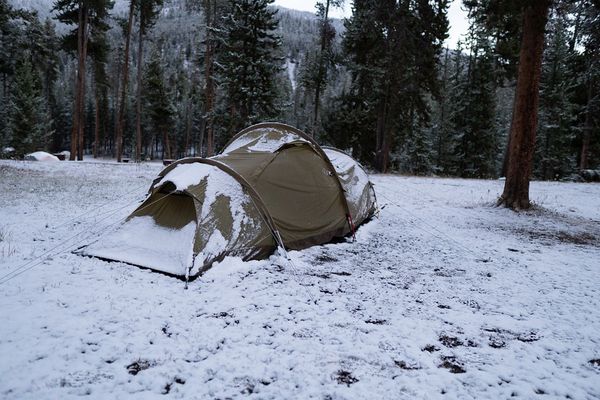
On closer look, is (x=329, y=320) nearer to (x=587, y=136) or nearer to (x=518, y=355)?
(x=518, y=355)

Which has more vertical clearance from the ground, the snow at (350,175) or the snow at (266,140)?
the snow at (266,140)

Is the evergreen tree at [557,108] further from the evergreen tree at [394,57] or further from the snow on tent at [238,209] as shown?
the snow on tent at [238,209]

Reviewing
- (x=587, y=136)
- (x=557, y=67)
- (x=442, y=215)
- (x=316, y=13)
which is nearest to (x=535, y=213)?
(x=442, y=215)

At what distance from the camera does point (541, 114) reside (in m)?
27.2

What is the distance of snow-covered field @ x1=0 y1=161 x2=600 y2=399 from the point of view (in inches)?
124

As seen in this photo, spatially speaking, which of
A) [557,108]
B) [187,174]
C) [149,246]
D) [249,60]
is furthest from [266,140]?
[557,108]

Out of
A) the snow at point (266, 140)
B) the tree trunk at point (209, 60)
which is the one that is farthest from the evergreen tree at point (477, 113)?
the snow at point (266, 140)

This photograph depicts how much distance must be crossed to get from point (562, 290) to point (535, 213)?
6332mm

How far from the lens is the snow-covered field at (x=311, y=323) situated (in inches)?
124

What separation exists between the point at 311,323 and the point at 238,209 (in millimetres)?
2536

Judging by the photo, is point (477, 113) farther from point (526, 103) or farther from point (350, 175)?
point (350, 175)

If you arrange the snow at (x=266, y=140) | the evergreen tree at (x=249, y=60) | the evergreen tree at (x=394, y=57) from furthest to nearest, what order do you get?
the evergreen tree at (x=249, y=60) < the evergreen tree at (x=394, y=57) < the snow at (x=266, y=140)

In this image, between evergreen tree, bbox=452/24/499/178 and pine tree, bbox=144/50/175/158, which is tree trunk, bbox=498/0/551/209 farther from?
pine tree, bbox=144/50/175/158

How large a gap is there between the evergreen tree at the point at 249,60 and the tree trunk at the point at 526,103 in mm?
14278
